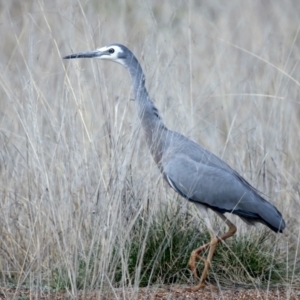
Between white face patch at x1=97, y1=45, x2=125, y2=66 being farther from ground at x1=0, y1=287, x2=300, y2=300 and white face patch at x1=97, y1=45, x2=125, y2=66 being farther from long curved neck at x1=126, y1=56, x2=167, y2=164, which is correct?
ground at x1=0, y1=287, x2=300, y2=300

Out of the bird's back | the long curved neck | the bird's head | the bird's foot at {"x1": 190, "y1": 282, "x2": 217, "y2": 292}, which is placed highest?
the bird's head

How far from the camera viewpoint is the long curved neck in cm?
516

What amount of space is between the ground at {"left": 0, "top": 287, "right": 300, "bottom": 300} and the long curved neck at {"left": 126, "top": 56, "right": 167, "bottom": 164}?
92 centimetres

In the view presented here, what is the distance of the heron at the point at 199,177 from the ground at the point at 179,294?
1.14ft

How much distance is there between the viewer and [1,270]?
187 inches

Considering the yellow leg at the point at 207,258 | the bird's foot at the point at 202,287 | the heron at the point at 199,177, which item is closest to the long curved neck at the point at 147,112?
the heron at the point at 199,177

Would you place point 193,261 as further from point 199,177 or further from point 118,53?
point 118,53

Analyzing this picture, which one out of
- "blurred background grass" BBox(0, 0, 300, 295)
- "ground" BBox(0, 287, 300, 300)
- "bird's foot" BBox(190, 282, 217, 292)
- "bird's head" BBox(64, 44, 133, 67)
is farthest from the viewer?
"bird's head" BBox(64, 44, 133, 67)

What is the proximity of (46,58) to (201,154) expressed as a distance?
3.47m

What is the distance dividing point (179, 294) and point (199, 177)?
32.6 inches

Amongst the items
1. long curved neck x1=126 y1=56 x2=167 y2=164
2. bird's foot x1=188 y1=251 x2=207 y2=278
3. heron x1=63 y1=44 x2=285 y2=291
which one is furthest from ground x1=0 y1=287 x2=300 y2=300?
long curved neck x1=126 y1=56 x2=167 y2=164

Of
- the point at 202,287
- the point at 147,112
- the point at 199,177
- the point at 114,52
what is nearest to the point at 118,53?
the point at 114,52

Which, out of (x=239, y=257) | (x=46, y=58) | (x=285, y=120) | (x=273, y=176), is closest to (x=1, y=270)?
(x=239, y=257)

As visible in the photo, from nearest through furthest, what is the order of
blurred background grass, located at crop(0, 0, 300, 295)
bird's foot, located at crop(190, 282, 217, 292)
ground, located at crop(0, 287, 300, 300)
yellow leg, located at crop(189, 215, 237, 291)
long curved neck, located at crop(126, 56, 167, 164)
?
ground, located at crop(0, 287, 300, 300) < blurred background grass, located at crop(0, 0, 300, 295) < bird's foot, located at crop(190, 282, 217, 292) < yellow leg, located at crop(189, 215, 237, 291) < long curved neck, located at crop(126, 56, 167, 164)
